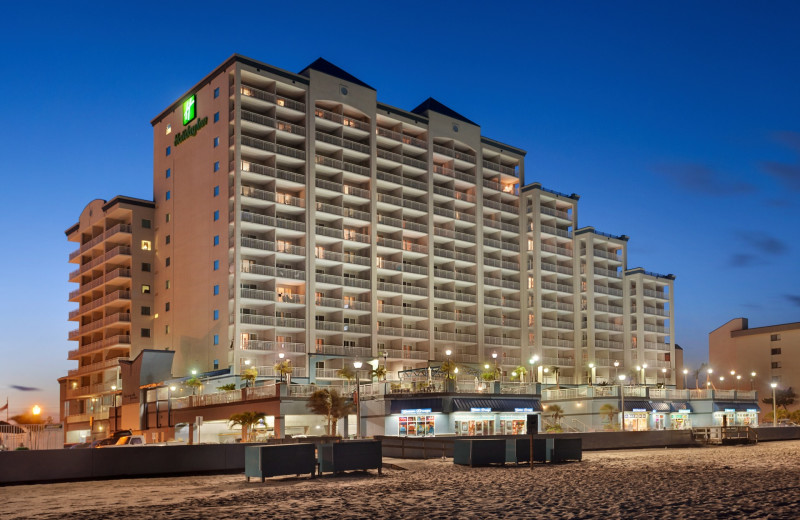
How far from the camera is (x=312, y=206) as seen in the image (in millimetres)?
80188

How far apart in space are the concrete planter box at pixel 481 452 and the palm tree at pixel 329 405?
2331cm

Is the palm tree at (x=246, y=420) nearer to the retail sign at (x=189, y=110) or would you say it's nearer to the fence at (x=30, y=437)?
the fence at (x=30, y=437)

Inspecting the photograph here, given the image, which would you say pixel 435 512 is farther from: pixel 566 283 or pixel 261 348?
pixel 566 283

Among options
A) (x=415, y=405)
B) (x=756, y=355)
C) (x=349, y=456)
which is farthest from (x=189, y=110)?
(x=756, y=355)

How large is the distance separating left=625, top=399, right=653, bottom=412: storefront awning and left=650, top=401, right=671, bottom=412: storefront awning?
95cm

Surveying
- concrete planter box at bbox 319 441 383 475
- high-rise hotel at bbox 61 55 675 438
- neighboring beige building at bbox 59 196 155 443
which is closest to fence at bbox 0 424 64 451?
concrete planter box at bbox 319 441 383 475

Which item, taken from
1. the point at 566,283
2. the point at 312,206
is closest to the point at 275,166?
the point at 312,206

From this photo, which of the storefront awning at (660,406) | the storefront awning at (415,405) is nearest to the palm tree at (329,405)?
the storefront awning at (415,405)

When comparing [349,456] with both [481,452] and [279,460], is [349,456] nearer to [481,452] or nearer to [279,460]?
[279,460]

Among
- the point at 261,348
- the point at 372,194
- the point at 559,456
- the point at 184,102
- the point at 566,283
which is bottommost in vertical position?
the point at 559,456

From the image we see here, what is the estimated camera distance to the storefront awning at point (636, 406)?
2852 inches

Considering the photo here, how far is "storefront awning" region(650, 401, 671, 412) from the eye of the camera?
7512 centimetres

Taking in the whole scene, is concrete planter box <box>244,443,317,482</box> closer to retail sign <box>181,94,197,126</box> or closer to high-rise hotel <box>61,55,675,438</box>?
high-rise hotel <box>61,55,675,438</box>

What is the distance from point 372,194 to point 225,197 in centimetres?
1639
